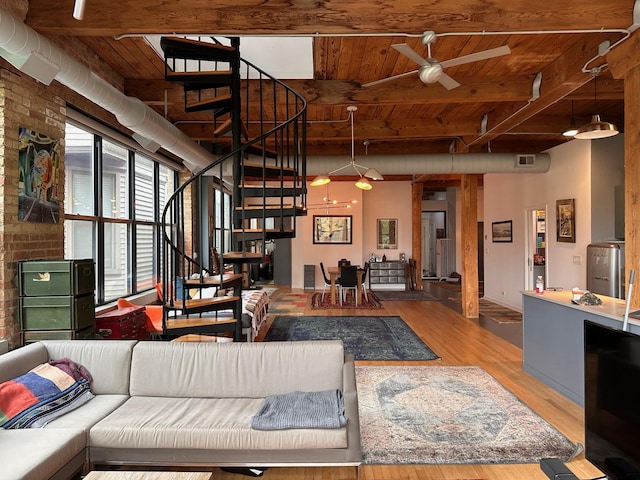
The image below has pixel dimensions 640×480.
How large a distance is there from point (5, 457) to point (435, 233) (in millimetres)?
13217

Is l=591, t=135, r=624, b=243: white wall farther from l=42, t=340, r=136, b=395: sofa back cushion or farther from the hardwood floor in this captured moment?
l=42, t=340, r=136, b=395: sofa back cushion

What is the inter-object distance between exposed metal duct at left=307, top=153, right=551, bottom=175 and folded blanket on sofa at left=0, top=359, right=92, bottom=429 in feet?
16.1

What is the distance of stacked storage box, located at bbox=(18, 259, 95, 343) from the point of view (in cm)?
320

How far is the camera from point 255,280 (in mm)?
13031

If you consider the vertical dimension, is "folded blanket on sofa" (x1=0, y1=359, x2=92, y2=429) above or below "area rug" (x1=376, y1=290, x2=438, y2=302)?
above

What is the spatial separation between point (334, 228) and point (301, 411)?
348 inches

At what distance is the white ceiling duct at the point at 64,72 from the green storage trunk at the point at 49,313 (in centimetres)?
168

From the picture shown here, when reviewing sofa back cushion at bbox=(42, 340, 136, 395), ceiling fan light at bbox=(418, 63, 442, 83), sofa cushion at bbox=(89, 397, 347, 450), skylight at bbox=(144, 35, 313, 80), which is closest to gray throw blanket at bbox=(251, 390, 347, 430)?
sofa cushion at bbox=(89, 397, 347, 450)

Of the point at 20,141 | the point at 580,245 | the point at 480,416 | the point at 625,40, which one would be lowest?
the point at 480,416

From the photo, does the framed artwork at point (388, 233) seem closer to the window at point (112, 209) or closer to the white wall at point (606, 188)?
the white wall at point (606, 188)

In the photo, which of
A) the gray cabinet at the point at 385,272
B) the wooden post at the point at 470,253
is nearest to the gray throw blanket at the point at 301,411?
the wooden post at the point at 470,253

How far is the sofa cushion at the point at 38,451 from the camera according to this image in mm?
1853

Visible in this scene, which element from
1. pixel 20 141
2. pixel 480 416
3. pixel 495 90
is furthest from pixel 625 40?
pixel 20 141

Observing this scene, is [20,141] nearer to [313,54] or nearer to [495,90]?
[313,54]
